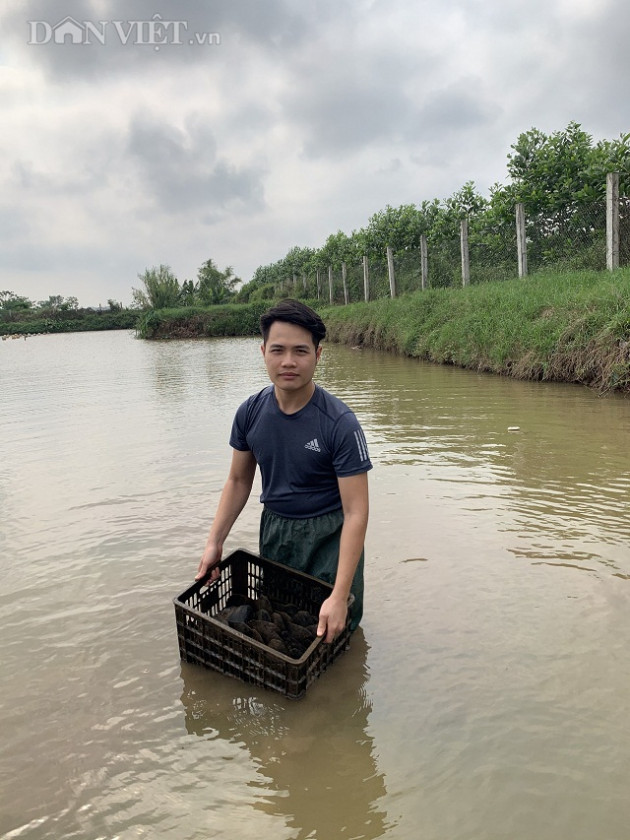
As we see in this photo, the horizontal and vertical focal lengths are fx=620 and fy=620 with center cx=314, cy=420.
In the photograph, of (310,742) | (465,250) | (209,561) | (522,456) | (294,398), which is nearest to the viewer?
(310,742)

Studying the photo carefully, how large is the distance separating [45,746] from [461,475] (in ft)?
12.7

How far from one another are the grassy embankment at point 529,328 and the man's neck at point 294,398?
23.3 feet

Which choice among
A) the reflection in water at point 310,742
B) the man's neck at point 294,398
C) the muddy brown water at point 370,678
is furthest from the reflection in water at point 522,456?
the man's neck at point 294,398

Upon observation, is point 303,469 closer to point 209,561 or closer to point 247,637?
point 209,561

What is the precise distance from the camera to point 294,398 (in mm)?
2568

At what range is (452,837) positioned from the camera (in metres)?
1.79

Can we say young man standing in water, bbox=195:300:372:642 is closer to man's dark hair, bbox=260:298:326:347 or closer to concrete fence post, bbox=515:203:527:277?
man's dark hair, bbox=260:298:326:347

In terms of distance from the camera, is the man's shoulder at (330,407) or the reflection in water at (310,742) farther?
the man's shoulder at (330,407)

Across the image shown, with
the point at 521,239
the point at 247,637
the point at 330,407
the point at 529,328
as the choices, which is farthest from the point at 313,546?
the point at 521,239

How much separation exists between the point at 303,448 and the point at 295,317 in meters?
0.53

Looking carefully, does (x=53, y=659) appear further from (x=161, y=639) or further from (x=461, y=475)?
(x=461, y=475)

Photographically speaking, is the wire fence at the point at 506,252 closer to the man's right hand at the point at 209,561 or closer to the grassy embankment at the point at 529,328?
the grassy embankment at the point at 529,328

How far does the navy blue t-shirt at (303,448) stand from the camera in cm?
246

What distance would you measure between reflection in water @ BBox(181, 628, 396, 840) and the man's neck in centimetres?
113
